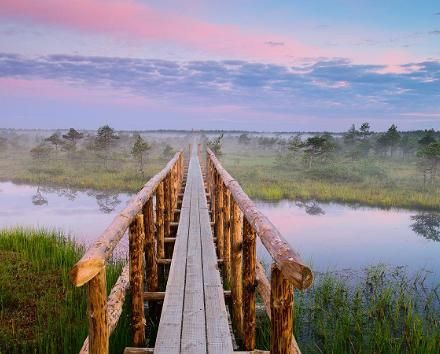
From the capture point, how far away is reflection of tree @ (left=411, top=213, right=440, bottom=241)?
1574 cm

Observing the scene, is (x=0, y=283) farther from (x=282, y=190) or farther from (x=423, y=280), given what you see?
(x=282, y=190)

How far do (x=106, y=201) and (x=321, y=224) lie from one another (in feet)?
33.7

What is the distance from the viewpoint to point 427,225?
17.2 metres

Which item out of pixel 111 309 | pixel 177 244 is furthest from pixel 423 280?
pixel 111 309

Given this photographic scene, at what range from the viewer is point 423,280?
9.51m

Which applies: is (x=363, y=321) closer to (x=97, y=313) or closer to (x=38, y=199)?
(x=97, y=313)

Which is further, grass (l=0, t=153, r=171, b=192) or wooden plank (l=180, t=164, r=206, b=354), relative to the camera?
grass (l=0, t=153, r=171, b=192)

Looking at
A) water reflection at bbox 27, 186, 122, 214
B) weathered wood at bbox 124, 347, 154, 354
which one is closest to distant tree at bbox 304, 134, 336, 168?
water reflection at bbox 27, 186, 122, 214

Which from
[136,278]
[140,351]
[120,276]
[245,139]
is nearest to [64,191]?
[120,276]

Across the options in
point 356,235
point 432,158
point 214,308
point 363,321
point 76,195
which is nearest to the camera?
point 214,308

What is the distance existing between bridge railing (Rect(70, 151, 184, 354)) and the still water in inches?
228

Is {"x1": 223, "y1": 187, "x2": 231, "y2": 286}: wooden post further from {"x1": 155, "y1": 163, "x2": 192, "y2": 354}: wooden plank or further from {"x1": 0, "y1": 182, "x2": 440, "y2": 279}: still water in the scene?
{"x1": 0, "y1": 182, "x2": 440, "y2": 279}: still water

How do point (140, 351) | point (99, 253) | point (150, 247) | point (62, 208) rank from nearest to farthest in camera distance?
point (99, 253), point (140, 351), point (150, 247), point (62, 208)

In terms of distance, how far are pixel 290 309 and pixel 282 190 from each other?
20.4m
